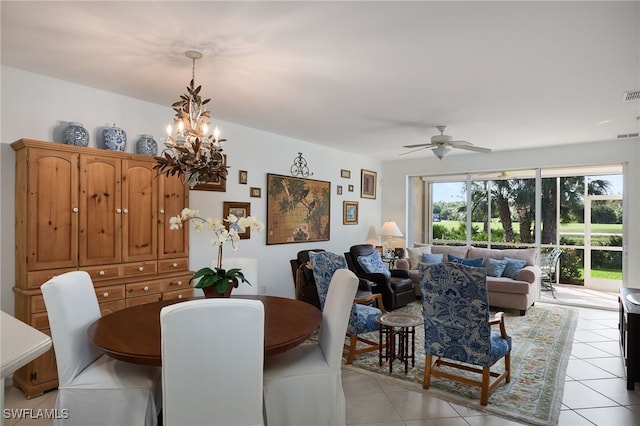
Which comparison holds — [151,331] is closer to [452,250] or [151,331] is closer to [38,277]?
[38,277]

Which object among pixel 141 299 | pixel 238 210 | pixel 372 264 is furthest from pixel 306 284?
pixel 141 299

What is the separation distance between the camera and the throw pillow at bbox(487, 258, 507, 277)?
18.8 feet

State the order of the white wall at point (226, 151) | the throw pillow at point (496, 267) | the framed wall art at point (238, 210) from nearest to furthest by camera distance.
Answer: the white wall at point (226, 151), the framed wall art at point (238, 210), the throw pillow at point (496, 267)

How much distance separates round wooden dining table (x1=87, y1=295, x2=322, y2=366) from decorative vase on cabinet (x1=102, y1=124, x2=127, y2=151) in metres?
1.57

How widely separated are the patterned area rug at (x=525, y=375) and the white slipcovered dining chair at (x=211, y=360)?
1.91 meters

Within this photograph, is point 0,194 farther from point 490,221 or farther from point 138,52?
point 490,221

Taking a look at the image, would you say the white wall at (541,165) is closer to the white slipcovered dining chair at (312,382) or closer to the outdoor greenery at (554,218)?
the outdoor greenery at (554,218)

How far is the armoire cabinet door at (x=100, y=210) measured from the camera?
122 inches

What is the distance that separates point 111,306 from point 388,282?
360 centimetres

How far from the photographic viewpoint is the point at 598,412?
271 centimetres

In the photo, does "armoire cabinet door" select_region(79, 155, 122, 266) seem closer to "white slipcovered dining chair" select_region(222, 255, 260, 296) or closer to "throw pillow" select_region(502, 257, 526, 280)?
"white slipcovered dining chair" select_region(222, 255, 260, 296)

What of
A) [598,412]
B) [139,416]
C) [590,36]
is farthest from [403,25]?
[598,412]

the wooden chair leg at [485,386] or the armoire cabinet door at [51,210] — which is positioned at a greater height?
the armoire cabinet door at [51,210]

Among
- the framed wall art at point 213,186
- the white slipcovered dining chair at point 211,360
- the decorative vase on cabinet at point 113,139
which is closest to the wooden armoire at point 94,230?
the decorative vase on cabinet at point 113,139
